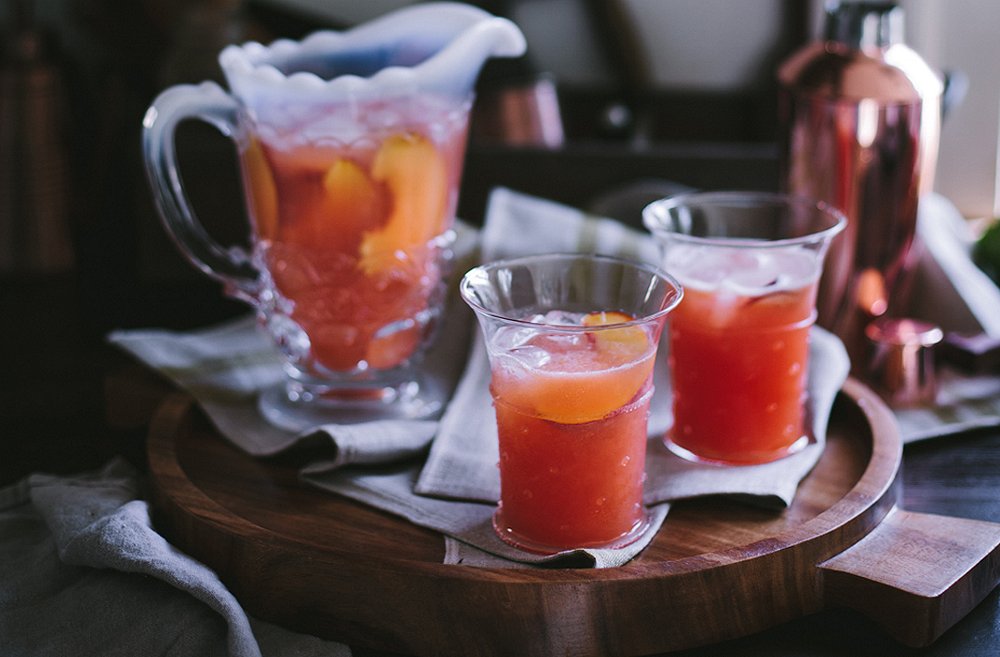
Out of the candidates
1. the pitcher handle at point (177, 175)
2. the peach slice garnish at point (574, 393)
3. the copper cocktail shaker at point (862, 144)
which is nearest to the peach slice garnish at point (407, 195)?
the pitcher handle at point (177, 175)

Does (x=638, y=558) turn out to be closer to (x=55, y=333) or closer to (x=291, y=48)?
(x=291, y=48)

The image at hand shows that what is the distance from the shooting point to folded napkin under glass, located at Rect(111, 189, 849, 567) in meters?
0.85

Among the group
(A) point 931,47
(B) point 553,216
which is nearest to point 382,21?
(B) point 553,216

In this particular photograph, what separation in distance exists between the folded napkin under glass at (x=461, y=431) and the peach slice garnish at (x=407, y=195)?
13 centimetres

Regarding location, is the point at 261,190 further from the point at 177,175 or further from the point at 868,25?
the point at 868,25

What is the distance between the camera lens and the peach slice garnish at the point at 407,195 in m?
0.93

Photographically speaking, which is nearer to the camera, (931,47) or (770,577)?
(770,577)

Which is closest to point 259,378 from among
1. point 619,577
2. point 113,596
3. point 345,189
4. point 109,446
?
point 109,446

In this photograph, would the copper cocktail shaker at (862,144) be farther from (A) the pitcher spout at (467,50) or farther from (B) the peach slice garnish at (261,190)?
(B) the peach slice garnish at (261,190)

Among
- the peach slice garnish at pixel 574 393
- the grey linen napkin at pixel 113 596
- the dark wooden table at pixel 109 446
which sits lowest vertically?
the dark wooden table at pixel 109 446

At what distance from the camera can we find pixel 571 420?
0.77 metres

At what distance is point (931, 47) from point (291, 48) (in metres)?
1.09

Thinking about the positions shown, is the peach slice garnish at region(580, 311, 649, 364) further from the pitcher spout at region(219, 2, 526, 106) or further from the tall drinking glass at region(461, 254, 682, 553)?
the pitcher spout at region(219, 2, 526, 106)

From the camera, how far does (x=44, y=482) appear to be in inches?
36.4
